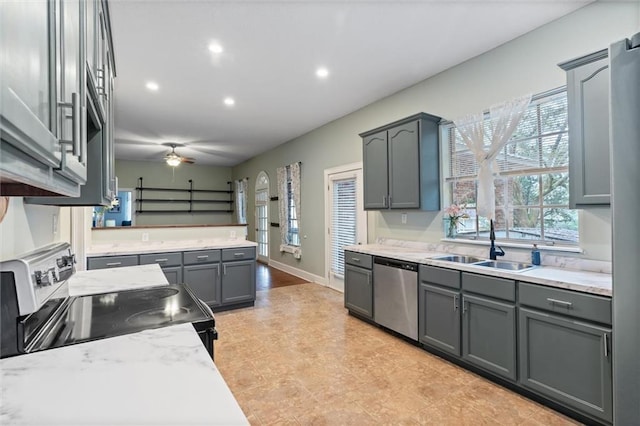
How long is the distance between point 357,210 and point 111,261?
3.33m

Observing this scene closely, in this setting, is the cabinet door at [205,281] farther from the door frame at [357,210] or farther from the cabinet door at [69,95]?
the cabinet door at [69,95]

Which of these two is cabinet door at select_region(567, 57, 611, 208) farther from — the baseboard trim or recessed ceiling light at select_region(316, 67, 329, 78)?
the baseboard trim

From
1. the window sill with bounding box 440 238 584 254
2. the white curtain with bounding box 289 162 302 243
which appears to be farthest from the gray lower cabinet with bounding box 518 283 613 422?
the white curtain with bounding box 289 162 302 243

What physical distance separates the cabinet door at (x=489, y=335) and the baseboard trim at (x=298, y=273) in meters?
3.28

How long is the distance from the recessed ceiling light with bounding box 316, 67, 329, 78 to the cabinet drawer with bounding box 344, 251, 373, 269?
2.18 metres

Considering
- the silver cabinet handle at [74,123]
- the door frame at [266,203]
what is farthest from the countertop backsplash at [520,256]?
the door frame at [266,203]

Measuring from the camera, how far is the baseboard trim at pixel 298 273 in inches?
235

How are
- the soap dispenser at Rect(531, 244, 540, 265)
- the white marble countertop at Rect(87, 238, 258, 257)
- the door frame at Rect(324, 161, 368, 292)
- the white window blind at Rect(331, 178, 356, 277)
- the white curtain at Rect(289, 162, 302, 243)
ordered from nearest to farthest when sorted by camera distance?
the soap dispenser at Rect(531, 244, 540, 265) < the white marble countertop at Rect(87, 238, 258, 257) < the door frame at Rect(324, 161, 368, 292) < the white window blind at Rect(331, 178, 356, 277) < the white curtain at Rect(289, 162, 302, 243)

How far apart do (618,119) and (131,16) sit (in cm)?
339

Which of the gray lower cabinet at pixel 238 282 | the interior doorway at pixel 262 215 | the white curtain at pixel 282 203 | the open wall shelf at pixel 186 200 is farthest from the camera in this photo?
the open wall shelf at pixel 186 200

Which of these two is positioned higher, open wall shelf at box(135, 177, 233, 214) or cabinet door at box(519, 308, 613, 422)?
open wall shelf at box(135, 177, 233, 214)

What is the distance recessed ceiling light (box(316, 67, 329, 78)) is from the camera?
365 cm

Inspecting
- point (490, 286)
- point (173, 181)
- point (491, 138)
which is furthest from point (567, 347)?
point (173, 181)

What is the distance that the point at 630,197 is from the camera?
1474 mm
